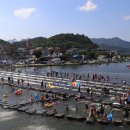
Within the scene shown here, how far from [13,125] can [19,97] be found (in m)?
19.5

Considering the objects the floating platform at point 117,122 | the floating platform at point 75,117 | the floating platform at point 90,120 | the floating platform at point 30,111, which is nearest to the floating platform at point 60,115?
the floating platform at point 75,117

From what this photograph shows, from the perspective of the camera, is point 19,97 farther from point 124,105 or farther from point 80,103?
point 124,105

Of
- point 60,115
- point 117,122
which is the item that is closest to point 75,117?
point 60,115

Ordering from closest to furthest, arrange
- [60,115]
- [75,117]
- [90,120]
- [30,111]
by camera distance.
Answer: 1. [90,120]
2. [75,117]
3. [60,115]
4. [30,111]

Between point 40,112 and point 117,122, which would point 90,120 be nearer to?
point 117,122

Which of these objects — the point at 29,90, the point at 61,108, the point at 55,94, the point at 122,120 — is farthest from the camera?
the point at 29,90

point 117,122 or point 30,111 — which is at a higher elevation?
point 30,111

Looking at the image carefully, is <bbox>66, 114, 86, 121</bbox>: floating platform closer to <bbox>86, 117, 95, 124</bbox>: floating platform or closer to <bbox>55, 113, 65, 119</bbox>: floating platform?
<bbox>55, 113, 65, 119</bbox>: floating platform

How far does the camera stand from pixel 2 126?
4116 cm

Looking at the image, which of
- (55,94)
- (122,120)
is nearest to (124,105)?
(122,120)

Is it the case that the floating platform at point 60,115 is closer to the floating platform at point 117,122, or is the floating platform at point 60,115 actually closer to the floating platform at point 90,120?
the floating platform at point 90,120

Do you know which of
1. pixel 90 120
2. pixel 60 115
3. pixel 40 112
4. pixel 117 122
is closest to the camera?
pixel 117 122

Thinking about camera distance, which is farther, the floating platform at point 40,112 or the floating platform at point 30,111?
the floating platform at point 30,111

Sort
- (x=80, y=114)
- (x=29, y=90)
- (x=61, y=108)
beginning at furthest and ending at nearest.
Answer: (x=29, y=90)
(x=61, y=108)
(x=80, y=114)
